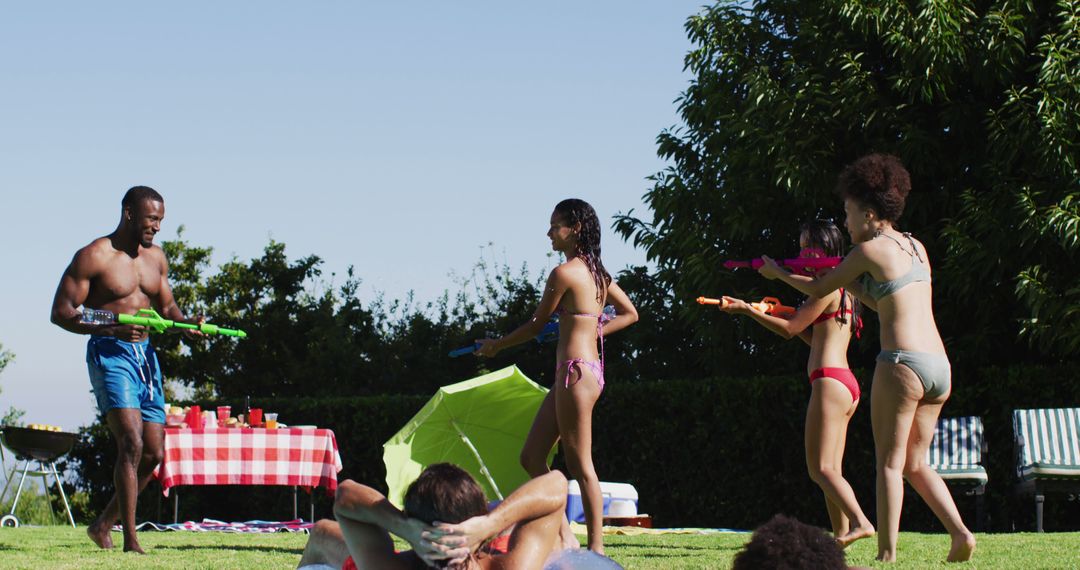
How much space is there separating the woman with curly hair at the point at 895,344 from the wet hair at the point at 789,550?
3179 mm

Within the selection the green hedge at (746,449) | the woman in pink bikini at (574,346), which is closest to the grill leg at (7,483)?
the green hedge at (746,449)

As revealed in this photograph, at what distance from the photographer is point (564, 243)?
22.9ft

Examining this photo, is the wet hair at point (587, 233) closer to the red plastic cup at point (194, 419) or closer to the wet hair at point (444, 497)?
the wet hair at point (444, 497)

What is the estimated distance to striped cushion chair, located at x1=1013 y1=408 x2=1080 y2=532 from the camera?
11562 millimetres

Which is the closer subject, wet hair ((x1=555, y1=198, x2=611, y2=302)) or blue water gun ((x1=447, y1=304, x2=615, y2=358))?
wet hair ((x1=555, y1=198, x2=611, y2=302))

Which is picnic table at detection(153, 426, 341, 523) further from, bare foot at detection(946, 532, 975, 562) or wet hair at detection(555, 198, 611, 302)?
bare foot at detection(946, 532, 975, 562)

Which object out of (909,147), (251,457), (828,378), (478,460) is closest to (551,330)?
(828,378)

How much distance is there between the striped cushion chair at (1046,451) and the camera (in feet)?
37.9

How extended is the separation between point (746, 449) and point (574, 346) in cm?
724

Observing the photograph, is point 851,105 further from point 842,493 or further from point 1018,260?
point 842,493

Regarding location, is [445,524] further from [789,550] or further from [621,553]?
[621,553]

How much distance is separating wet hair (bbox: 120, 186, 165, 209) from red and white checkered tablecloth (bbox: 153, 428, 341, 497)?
17.3ft

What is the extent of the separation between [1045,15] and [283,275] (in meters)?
12.8

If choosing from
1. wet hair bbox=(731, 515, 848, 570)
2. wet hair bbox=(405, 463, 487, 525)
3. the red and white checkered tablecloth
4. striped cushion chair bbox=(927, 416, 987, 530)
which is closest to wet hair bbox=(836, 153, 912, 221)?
wet hair bbox=(405, 463, 487, 525)
